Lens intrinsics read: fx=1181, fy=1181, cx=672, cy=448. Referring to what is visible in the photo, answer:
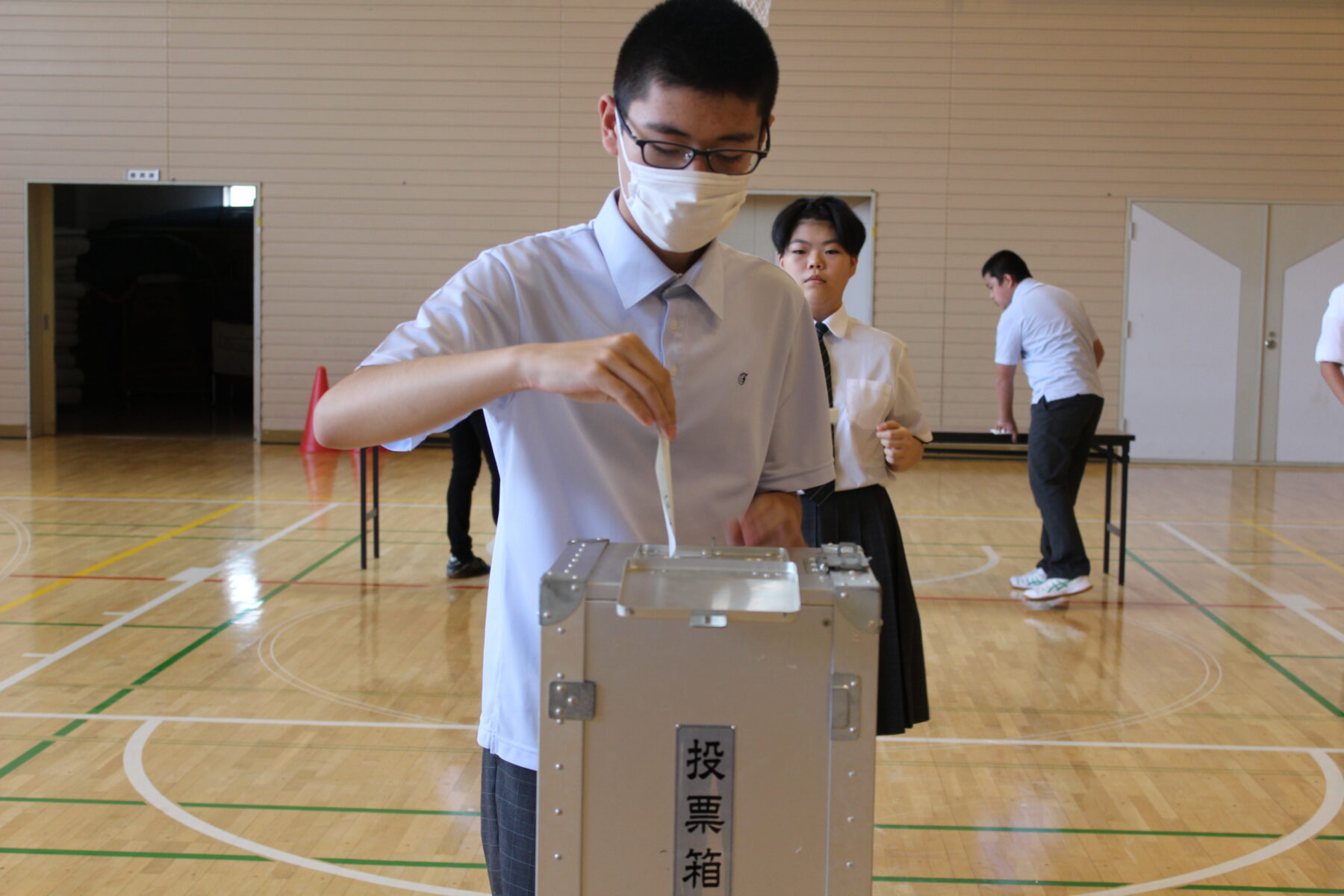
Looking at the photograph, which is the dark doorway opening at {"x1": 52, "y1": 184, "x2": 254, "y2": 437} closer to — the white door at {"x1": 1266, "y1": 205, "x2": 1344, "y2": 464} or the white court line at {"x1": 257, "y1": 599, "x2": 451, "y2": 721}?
the white court line at {"x1": 257, "y1": 599, "x2": 451, "y2": 721}

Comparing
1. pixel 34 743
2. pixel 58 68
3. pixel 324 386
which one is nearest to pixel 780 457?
pixel 34 743

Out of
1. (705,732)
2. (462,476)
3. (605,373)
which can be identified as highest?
(605,373)

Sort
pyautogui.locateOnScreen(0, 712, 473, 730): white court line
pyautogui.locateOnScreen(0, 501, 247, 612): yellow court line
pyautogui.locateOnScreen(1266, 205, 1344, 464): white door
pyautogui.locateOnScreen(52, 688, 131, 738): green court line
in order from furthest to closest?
pyautogui.locateOnScreen(1266, 205, 1344, 464): white door
pyautogui.locateOnScreen(0, 501, 247, 612): yellow court line
pyautogui.locateOnScreen(0, 712, 473, 730): white court line
pyautogui.locateOnScreen(52, 688, 131, 738): green court line

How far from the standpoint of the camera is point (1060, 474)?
575 cm

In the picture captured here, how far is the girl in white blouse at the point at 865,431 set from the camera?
9.77 ft

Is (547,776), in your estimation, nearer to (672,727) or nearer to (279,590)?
(672,727)

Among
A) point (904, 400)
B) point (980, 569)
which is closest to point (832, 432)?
point (904, 400)

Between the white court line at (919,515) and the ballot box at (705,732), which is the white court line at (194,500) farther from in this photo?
the ballot box at (705,732)

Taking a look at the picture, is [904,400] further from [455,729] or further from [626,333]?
[626,333]

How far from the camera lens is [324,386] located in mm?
11000

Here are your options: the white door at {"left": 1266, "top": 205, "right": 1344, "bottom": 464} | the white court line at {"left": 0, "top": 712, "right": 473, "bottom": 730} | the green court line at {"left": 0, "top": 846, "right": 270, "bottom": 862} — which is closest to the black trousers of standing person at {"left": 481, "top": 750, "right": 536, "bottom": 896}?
the green court line at {"left": 0, "top": 846, "right": 270, "bottom": 862}

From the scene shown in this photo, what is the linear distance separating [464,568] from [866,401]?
3.41 metres

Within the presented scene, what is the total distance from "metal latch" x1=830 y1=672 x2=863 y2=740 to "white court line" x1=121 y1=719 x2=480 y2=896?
1972mm

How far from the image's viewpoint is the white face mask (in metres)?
1.30
